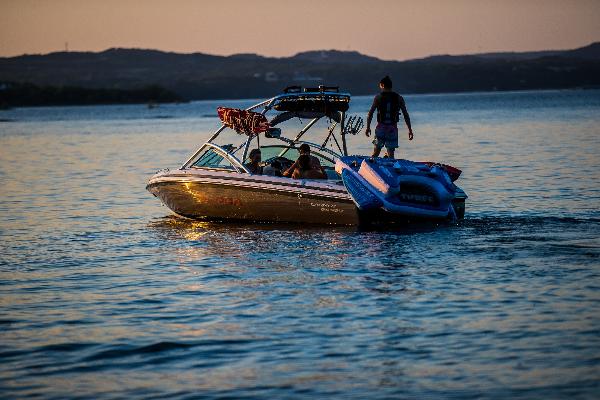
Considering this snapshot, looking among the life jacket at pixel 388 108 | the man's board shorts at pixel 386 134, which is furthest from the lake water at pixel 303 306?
the life jacket at pixel 388 108

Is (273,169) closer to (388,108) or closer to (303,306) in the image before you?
(388,108)

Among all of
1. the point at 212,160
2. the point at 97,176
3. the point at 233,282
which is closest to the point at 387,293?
the point at 233,282

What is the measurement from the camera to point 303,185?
56.0 ft

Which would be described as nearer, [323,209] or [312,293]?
[312,293]

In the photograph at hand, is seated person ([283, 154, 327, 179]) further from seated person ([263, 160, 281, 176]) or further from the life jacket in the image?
the life jacket

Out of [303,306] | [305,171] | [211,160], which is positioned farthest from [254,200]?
[303,306]

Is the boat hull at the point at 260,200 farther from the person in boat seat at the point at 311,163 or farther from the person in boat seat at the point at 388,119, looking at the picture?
the person in boat seat at the point at 388,119

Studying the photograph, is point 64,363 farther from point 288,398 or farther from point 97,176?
point 97,176

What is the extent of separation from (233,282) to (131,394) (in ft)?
14.8

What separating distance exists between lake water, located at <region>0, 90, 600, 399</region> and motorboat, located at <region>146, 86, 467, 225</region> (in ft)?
1.04

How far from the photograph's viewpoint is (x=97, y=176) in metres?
32.5

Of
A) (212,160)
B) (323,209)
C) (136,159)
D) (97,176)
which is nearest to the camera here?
(323,209)

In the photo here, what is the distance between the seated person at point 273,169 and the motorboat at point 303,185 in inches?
0.7

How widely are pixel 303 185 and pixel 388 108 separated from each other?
9.23ft
